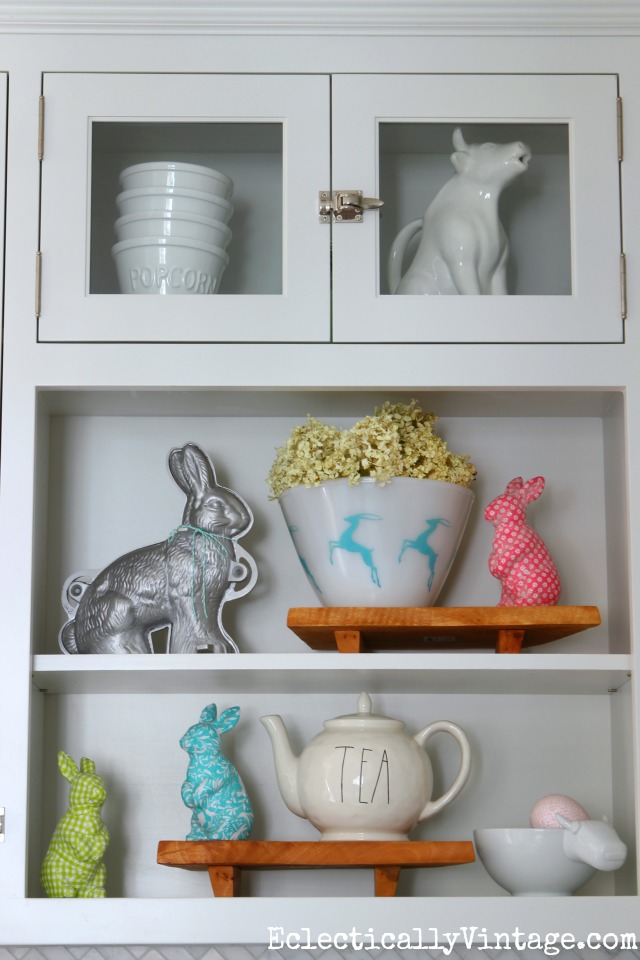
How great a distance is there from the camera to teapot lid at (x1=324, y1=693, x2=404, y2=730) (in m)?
1.61

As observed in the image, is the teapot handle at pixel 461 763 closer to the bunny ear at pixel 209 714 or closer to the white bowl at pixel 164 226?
the bunny ear at pixel 209 714

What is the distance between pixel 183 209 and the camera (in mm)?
1600

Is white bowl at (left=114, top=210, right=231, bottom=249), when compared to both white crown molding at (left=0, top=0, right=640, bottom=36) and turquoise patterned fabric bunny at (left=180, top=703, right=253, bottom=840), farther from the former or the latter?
turquoise patterned fabric bunny at (left=180, top=703, right=253, bottom=840)

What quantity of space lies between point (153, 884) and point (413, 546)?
24.0 inches

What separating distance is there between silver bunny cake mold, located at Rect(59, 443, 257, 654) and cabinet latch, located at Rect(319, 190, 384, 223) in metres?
0.41

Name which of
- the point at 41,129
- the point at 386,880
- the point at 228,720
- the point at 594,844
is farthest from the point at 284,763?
the point at 41,129

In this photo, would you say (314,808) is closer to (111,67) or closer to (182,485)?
(182,485)

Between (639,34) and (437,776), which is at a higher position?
(639,34)

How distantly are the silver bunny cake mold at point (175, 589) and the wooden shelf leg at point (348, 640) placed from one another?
0.52 feet

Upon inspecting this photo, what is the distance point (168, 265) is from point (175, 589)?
17.2 inches

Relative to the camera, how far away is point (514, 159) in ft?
5.29

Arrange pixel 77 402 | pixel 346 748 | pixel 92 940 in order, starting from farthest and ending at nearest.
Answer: pixel 77 402, pixel 346 748, pixel 92 940

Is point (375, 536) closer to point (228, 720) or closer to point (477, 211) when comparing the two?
point (228, 720)

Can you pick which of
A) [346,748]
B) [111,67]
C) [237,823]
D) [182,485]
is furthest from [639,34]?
[237,823]
